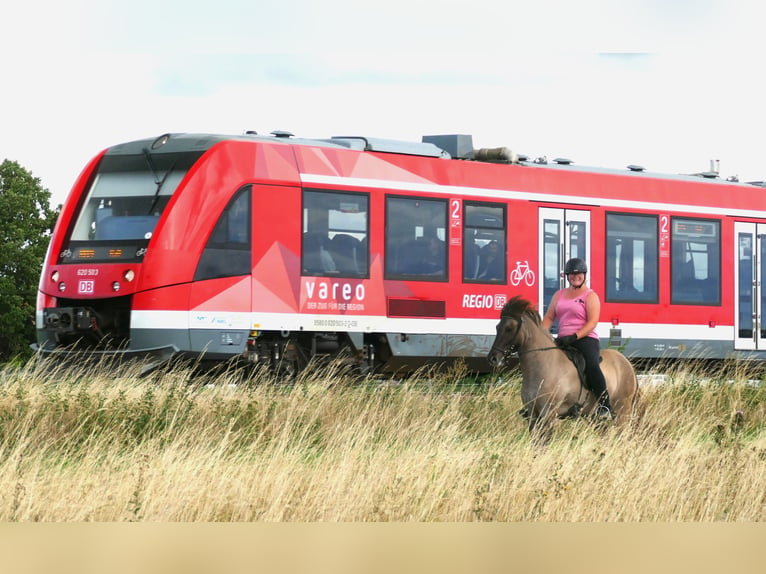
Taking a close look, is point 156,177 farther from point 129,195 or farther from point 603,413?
point 603,413

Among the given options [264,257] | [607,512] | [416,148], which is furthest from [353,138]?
[607,512]

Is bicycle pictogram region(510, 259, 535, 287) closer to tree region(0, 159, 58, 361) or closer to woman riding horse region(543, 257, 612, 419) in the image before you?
woman riding horse region(543, 257, 612, 419)

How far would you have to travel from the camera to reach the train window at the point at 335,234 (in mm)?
16266

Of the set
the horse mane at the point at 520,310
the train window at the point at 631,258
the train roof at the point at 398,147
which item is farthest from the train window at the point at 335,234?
the horse mane at the point at 520,310

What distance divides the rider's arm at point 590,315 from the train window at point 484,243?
6.61 m

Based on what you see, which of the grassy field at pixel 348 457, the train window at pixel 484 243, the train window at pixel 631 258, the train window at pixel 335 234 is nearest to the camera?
the grassy field at pixel 348 457

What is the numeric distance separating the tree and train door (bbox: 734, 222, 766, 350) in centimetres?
3939

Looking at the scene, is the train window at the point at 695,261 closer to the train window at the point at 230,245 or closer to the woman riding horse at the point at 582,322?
the train window at the point at 230,245

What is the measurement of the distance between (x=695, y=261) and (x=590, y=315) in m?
9.83

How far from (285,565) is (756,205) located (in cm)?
1894

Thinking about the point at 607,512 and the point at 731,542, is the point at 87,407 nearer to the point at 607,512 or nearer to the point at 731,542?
the point at 607,512

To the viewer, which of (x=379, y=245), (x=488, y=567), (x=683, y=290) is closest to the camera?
(x=488, y=567)

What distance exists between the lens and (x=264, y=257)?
15797mm

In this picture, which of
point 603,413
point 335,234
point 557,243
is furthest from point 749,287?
point 603,413
